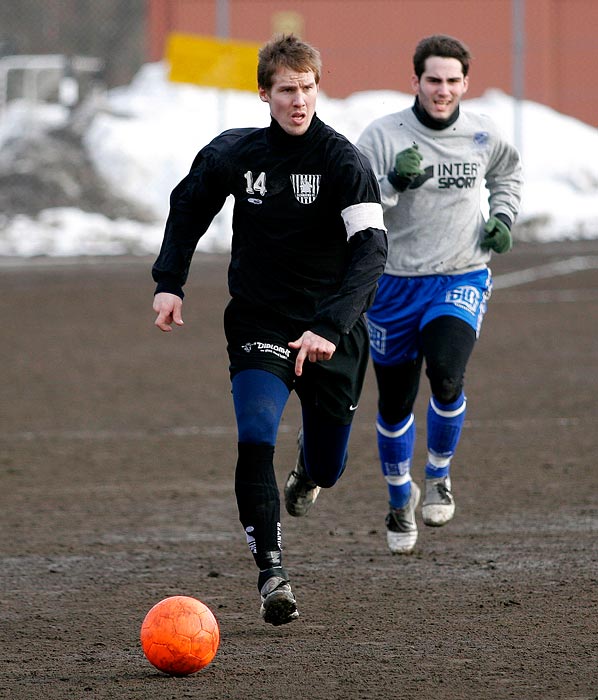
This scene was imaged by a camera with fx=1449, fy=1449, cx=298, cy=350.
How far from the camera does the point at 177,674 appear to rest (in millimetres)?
4863

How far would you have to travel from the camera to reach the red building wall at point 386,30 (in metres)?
26.0

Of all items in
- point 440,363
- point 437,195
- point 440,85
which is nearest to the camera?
point 440,363

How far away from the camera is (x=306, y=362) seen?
223 inches

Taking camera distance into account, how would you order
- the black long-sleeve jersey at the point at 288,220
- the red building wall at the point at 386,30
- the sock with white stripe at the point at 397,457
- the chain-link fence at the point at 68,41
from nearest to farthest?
the black long-sleeve jersey at the point at 288,220
the sock with white stripe at the point at 397,457
the red building wall at the point at 386,30
the chain-link fence at the point at 68,41

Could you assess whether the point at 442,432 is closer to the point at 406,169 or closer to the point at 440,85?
the point at 406,169

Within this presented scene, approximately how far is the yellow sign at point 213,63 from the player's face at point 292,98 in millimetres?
17163

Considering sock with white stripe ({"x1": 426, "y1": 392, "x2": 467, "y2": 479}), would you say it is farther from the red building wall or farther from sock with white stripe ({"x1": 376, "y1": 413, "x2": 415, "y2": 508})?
the red building wall

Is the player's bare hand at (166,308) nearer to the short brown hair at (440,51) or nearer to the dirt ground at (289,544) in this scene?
the dirt ground at (289,544)

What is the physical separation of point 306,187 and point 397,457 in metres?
1.88

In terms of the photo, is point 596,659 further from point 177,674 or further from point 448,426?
point 448,426

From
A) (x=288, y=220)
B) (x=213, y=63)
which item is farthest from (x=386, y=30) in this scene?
(x=288, y=220)

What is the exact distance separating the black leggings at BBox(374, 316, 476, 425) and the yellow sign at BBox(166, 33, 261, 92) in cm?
1594

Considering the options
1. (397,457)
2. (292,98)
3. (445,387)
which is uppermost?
(292,98)

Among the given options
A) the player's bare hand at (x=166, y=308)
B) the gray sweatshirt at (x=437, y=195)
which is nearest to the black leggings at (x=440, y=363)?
the gray sweatshirt at (x=437, y=195)
